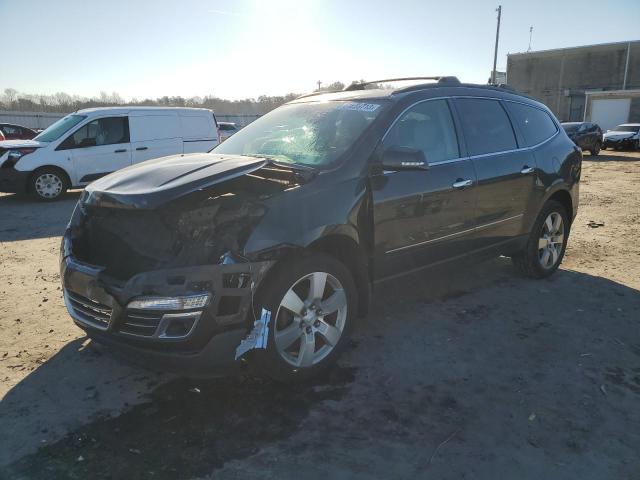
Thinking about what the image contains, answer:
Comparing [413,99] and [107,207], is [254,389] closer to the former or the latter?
[107,207]

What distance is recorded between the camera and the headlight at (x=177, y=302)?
265 cm

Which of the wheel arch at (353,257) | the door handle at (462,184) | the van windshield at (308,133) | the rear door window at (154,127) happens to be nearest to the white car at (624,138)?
the rear door window at (154,127)

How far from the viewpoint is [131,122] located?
10.9 metres

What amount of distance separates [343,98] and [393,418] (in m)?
2.54

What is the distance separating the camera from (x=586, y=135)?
2270cm

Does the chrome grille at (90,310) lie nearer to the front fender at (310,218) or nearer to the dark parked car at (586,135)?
the front fender at (310,218)

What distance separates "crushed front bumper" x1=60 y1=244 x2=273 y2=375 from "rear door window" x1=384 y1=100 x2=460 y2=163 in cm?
159

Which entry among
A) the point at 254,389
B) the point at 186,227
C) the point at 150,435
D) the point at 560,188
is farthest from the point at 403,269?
the point at 560,188

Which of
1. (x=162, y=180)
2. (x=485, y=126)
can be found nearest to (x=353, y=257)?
(x=162, y=180)

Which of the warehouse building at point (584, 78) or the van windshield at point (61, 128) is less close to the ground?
the warehouse building at point (584, 78)

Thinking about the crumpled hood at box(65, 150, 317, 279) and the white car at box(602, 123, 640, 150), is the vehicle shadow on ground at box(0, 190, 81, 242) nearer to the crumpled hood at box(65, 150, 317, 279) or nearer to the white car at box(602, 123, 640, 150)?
the crumpled hood at box(65, 150, 317, 279)

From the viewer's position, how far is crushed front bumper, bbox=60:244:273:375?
2.67 metres

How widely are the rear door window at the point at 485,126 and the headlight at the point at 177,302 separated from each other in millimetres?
2711

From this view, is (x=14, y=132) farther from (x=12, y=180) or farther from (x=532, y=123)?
→ (x=532, y=123)
